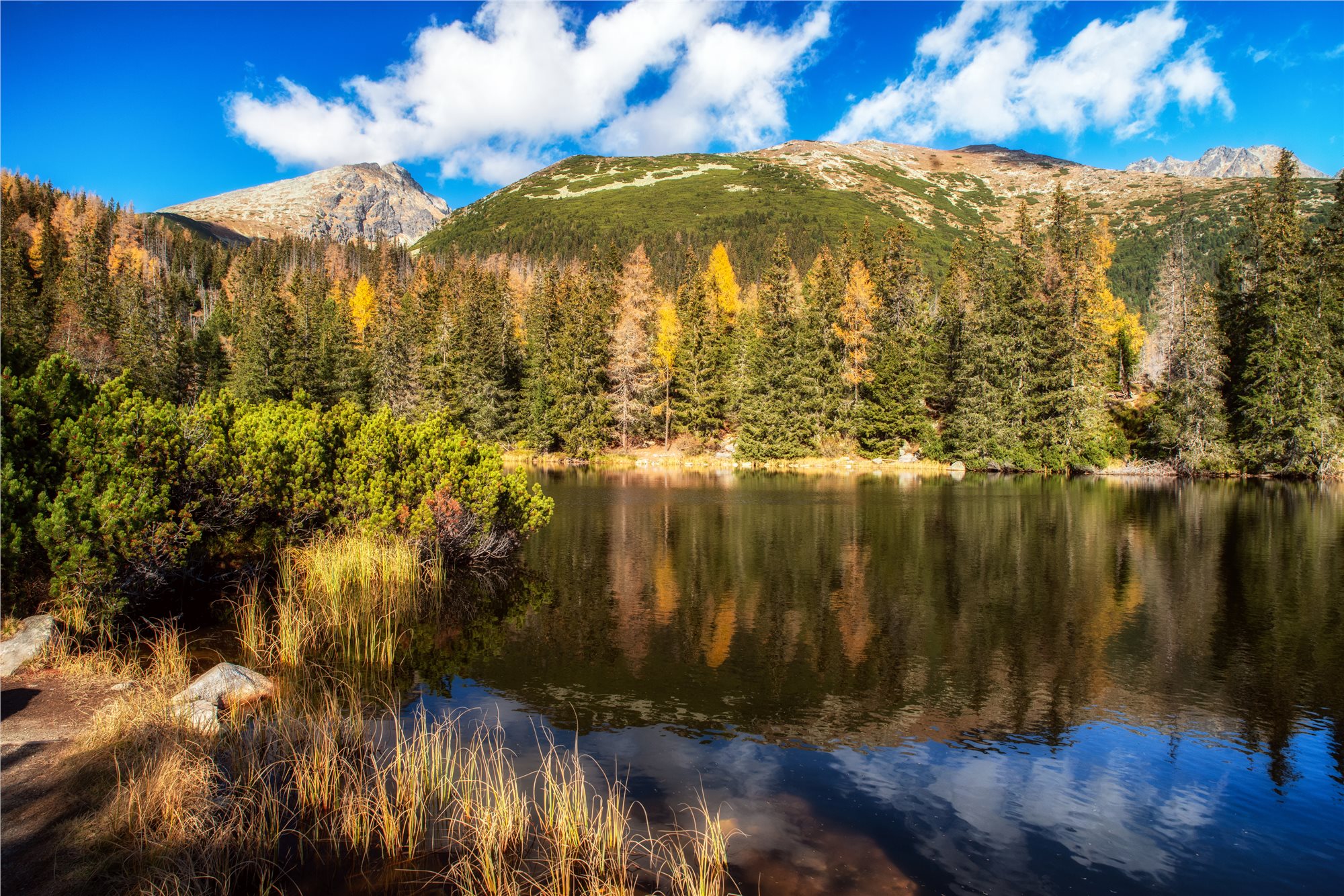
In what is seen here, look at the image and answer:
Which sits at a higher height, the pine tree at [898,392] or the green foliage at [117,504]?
the pine tree at [898,392]

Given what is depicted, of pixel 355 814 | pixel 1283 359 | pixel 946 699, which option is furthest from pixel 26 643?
pixel 1283 359

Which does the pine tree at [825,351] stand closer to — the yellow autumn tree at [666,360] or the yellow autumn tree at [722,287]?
the yellow autumn tree at [722,287]

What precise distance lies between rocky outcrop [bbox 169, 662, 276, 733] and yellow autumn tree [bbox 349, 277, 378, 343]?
90.8 metres

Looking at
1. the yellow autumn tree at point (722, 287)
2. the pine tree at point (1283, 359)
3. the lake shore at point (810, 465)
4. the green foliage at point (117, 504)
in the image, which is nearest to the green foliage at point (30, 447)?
the green foliage at point (117, 504)

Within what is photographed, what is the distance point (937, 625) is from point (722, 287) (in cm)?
6984

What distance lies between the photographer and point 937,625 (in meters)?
15.9

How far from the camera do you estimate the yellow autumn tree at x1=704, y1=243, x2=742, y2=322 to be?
73.9m

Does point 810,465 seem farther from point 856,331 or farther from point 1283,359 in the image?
point 1283,359

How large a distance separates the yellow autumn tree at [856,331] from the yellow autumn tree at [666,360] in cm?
1508

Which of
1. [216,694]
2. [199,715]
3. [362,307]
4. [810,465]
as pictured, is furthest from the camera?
[362,307]

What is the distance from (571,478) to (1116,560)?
3476cm

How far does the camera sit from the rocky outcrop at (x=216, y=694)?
8.65 metres

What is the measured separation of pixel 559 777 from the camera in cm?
870

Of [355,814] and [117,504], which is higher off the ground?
[117,504]
